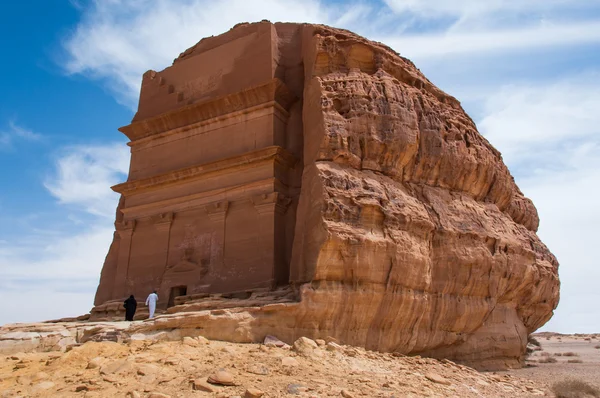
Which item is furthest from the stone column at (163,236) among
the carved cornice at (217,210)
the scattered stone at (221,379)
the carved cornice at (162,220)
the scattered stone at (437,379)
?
the scattered stone at (437,379)

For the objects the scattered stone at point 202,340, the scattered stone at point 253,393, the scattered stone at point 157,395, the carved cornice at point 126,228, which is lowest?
the scattered stone at point 157,395

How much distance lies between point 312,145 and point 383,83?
2.91 m

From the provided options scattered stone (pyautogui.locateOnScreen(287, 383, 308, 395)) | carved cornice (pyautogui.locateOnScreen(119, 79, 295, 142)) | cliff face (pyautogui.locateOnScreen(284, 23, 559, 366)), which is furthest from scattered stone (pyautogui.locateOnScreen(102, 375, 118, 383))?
carved cornice (pyautogui.locateOnScreen(119, 79, 295, 142))

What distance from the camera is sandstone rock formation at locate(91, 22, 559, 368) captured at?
12359 mm

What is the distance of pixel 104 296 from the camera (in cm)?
1850

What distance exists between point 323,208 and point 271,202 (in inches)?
123

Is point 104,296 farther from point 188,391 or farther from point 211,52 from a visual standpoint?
point 188,391

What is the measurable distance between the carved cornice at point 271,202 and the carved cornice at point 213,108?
117 inches

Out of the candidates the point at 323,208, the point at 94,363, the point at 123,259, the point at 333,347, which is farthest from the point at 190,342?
the point at 123,259

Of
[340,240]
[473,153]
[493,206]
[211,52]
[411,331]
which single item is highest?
[211,52]

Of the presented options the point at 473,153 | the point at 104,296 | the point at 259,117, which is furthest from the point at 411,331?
the point at 104,296

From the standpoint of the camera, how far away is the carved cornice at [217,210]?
15.8 metres

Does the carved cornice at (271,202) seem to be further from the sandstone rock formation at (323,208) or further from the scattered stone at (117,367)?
the scattered stone at (117,367)

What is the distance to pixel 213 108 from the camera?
1731 cm
